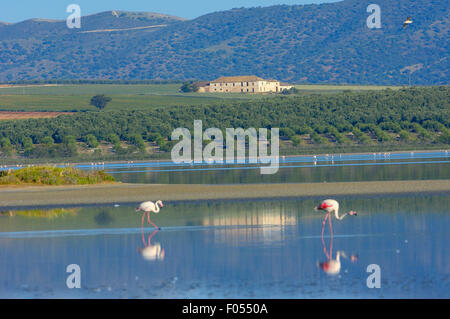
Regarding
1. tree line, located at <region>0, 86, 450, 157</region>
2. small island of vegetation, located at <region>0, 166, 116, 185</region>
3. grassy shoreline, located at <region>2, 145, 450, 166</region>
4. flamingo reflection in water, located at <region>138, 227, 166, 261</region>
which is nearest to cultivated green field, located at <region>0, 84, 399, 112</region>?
tree line, located at <region>0, 86, 450, 157</region>

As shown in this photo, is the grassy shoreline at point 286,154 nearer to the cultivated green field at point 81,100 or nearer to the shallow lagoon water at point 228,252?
the cultivated green field at point 81,100

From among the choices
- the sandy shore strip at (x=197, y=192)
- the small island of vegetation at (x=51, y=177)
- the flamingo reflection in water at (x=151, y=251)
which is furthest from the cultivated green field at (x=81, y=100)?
the flamingo reflection in water at (x=151, y=251)

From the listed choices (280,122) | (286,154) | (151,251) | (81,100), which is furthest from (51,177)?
(81,100)

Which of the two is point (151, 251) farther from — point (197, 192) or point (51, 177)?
point (51, 177)

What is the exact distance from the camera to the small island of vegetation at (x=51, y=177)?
1524 inches

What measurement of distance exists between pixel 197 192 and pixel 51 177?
8.91 m

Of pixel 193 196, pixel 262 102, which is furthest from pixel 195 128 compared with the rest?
pixel 193 196

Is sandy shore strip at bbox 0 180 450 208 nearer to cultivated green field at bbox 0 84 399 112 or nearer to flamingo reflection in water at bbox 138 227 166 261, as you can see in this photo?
flamingo reflection in water at bbox 138 227 166 261

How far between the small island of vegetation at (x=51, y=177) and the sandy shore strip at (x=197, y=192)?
2.52 meters

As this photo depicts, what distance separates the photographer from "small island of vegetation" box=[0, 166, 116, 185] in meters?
38.7

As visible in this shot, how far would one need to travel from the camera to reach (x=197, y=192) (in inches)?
1318

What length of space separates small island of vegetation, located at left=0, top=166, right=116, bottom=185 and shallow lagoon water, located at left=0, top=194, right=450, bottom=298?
11.0m

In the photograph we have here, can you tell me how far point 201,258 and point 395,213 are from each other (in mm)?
9191

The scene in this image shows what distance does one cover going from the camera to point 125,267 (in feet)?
56.4
